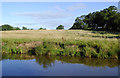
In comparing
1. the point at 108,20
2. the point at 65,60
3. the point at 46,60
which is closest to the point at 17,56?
the point at 46,60

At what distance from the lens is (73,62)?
11273mm

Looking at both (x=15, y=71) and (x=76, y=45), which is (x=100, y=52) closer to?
(x=76, y=45)

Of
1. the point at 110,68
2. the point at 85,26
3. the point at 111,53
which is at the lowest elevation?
the point at 110,68

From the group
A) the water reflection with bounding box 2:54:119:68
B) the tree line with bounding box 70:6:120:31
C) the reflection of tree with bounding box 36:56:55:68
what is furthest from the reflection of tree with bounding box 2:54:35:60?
the tree line with bounding box 70:6:120:31

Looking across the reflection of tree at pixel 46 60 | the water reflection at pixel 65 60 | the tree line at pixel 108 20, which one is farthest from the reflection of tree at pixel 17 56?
the tree line at pixel 108 20

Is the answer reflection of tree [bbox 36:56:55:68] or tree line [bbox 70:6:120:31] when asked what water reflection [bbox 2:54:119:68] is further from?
tree line [bbox 70:6:120:31]

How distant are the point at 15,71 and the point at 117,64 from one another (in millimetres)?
6691

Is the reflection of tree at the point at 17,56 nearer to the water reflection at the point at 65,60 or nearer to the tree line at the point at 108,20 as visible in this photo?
the water reflection at the point at 65,60

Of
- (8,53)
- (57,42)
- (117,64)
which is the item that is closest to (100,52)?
(117,64)

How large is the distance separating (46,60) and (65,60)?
1.41 metres

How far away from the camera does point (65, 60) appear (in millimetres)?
11680

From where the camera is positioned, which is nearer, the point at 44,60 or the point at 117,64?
the point at 117,64

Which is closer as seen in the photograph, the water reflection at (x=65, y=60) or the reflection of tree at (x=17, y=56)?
the water reflection at (x=65, y=60)

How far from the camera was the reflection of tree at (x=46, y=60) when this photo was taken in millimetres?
10617
